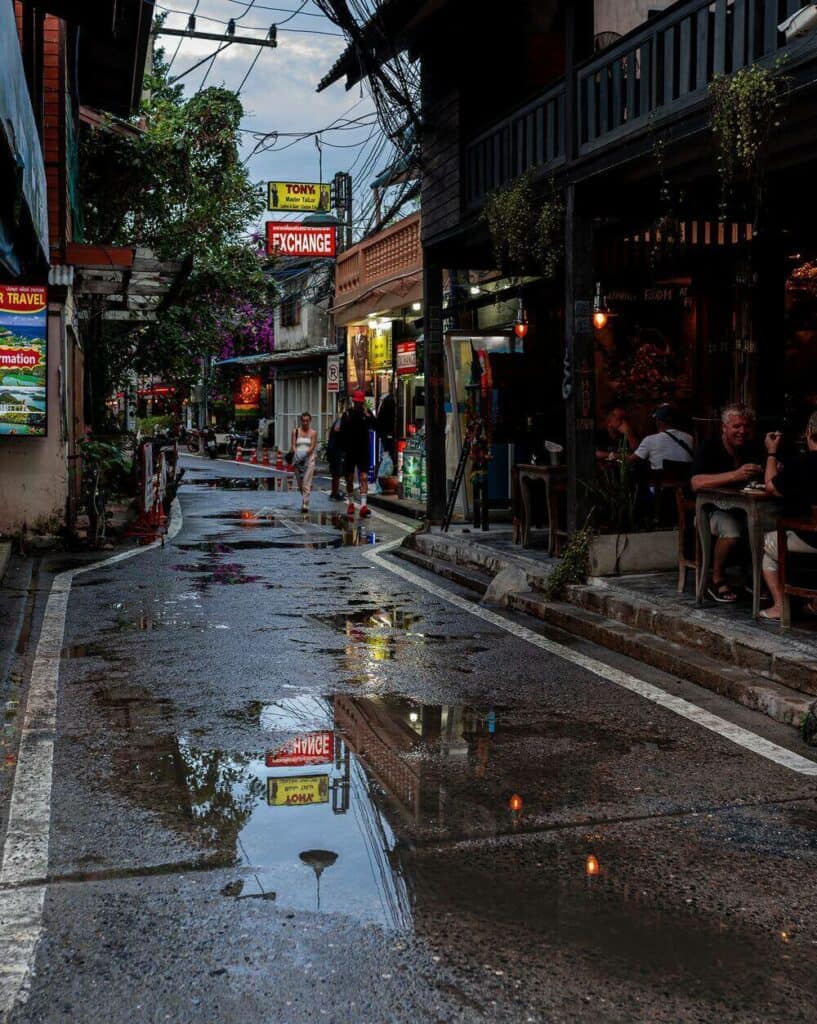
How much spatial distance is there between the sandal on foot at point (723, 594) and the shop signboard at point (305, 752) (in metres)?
4.04

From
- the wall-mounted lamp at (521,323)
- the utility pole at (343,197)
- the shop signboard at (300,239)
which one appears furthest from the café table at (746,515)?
the utility pole at (343,197)

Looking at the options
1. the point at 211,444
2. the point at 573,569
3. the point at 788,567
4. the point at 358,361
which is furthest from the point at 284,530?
the point at 211,444

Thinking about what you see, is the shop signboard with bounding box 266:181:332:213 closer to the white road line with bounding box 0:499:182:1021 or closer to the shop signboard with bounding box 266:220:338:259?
the shop signboard with bounding box 266:220:338:259

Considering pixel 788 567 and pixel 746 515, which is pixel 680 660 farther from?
pixel 746 515

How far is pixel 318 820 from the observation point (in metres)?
4.62

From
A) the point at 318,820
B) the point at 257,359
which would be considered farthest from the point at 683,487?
the point at 257,359

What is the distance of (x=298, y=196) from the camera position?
32344mm

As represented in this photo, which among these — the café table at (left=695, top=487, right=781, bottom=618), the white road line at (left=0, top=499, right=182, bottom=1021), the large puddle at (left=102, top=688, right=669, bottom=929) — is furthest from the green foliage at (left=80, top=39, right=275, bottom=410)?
the large puddle at (left=102, top=688, right=669, bottom=929)

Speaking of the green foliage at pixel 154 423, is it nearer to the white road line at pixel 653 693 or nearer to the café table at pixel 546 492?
the café table at pixel 546 492

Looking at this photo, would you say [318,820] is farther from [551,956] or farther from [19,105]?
[19,105]

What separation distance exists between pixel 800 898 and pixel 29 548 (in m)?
11.6

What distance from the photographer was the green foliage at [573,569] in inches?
395

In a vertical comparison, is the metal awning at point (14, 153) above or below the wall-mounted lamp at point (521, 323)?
above

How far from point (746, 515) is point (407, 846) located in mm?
5246
